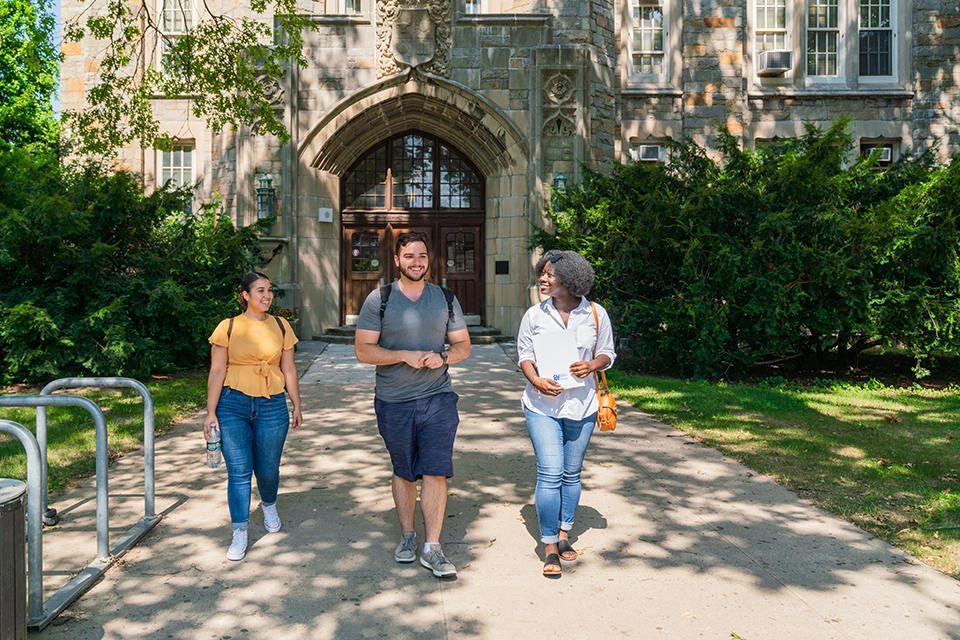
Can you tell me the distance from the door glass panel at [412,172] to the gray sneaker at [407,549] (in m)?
13.7

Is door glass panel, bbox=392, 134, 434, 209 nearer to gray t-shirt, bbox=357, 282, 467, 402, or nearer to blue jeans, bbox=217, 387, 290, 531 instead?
blue jeans, bbox=217, 387, 290, 531

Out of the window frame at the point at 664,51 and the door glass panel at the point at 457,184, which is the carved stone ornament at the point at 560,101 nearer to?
the door glass panel at the point at 457,184

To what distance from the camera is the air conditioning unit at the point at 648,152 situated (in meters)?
17.6

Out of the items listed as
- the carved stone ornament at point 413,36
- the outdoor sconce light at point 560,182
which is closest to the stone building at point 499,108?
the carved stone ornament at point 413,36

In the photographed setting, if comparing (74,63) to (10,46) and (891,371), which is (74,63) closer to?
(10,46)

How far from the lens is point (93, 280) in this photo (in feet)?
31.6

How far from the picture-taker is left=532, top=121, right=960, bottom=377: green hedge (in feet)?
30.0

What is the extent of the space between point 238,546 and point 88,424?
4274 mm

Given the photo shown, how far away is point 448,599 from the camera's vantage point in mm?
3393

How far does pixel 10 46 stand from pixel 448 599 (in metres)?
26.0

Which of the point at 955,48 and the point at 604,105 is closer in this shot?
the point at 604,105

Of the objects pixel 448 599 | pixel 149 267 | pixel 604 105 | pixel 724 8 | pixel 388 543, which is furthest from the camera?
pixel 724 8

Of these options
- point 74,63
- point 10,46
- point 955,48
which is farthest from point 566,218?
point 10,46

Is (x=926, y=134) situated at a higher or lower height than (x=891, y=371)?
higher
